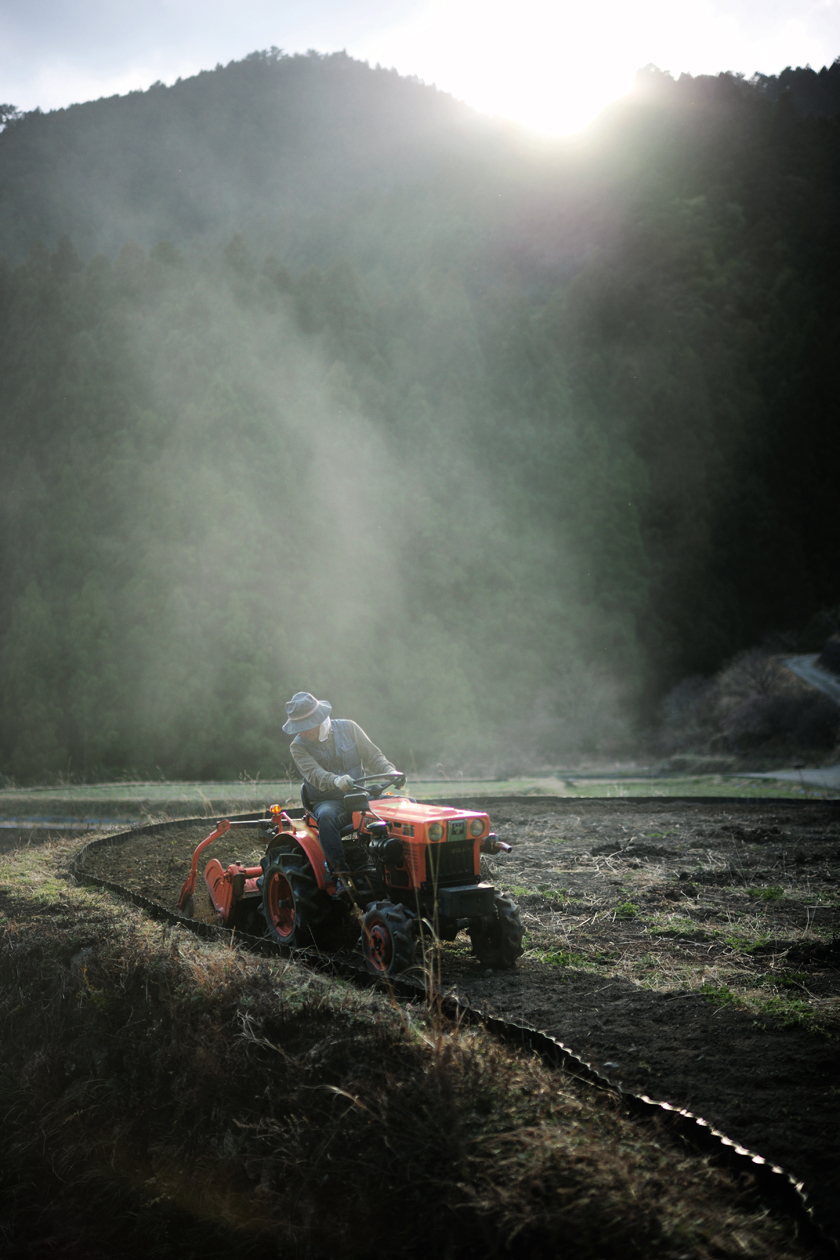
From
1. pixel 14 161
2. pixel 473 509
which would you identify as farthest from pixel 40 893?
pixel 14 161

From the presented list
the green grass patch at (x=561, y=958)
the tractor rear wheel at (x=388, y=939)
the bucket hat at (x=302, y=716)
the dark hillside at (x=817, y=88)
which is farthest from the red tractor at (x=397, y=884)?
the dark hillside at (x=817, y=88)

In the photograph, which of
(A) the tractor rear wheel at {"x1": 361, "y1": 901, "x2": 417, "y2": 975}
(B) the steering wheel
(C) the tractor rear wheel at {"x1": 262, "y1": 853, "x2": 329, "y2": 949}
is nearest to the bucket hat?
(B) the steering wheel

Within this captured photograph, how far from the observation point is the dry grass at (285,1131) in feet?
9.15

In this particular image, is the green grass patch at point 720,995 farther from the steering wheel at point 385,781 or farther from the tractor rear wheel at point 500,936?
the steering wheel at point 385,781

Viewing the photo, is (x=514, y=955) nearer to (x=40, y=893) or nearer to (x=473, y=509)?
(x=40, y=893)

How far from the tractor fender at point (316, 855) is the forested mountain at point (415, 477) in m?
24.2

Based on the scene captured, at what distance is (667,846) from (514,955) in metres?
5.33

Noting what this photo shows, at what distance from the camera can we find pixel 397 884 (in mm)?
5121

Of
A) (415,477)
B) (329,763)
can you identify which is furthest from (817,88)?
(329,763)

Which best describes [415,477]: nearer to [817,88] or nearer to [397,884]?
[397,884]

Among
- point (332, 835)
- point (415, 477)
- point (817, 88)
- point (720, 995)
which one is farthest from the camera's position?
point (817, 88)

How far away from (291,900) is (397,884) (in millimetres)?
1309

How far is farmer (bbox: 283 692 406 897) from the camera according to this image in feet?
17.9

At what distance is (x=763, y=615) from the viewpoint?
4562 centimetres
